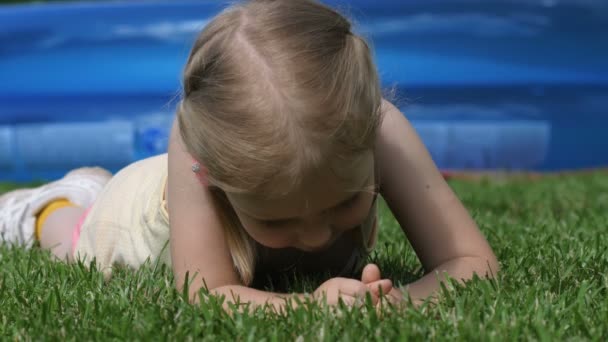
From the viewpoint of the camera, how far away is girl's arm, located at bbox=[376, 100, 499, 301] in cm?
208

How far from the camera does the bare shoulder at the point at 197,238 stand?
1.99 metres

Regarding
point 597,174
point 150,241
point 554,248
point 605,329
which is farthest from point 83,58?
point 605,329

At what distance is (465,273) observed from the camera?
78.9 inches

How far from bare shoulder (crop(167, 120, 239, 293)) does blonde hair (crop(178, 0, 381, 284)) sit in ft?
0.69

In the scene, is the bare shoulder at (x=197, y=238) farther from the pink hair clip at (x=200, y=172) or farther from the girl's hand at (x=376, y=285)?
the girl's hand at (x=376, y=285)

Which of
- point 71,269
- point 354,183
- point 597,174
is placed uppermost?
point 354,183

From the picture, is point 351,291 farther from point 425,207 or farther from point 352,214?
point 425,207

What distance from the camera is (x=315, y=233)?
5.86 feet

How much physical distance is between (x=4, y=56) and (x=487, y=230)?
6.03 m

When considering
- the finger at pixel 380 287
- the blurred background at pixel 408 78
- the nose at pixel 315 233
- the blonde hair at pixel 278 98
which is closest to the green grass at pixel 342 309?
the finger at pixel 380 287

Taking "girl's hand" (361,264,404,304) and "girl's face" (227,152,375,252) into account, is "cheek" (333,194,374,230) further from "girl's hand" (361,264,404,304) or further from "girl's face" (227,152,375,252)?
"girl's hand" (361,264,404,304)

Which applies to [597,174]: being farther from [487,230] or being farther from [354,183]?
[354,183]

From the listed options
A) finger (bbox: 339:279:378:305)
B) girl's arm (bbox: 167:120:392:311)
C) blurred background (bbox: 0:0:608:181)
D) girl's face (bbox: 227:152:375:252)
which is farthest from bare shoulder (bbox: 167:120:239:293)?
blurred background (bbox: 0:0:608:181)

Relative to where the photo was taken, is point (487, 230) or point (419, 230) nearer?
point (419, 230)
